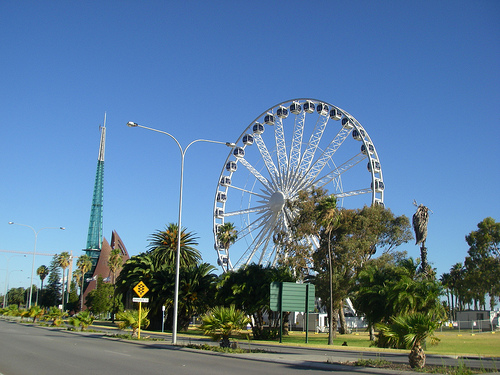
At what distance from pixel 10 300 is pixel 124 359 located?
633ft

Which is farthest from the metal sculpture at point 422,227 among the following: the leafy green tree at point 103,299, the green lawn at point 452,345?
the leafy green tree at point 103,299

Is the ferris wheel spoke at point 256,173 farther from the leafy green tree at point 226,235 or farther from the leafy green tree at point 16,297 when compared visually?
the leafy green tree at point 16,297

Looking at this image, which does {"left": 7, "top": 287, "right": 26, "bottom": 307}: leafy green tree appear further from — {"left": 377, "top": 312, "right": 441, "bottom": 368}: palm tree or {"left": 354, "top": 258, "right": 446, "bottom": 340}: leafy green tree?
{"left": 377, "top": 312, "right": 441, "bottom": 368}: palm tree

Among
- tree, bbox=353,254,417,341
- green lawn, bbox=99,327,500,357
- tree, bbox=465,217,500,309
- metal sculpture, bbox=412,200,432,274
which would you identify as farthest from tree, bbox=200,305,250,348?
tree, bbox=465,217,500,309

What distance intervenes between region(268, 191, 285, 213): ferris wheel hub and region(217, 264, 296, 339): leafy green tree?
38.5 feet

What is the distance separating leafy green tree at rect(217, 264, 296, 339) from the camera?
40594 mm

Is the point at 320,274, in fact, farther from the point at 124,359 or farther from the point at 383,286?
the point at 124,359

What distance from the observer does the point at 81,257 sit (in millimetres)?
109188

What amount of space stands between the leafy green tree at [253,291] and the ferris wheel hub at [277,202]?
462 inches

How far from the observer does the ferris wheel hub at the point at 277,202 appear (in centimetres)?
5484

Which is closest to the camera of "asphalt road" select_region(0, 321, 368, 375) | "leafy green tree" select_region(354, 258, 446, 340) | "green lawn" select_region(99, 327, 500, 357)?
"asphalt road" select_region(0, 321, 368, 375)

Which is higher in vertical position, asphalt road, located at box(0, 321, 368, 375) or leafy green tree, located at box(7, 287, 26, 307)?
asphalt road, located at box(0, 321, 368, 375)

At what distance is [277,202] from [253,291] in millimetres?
15802

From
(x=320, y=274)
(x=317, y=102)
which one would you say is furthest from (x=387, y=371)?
(x=317, y=102)
